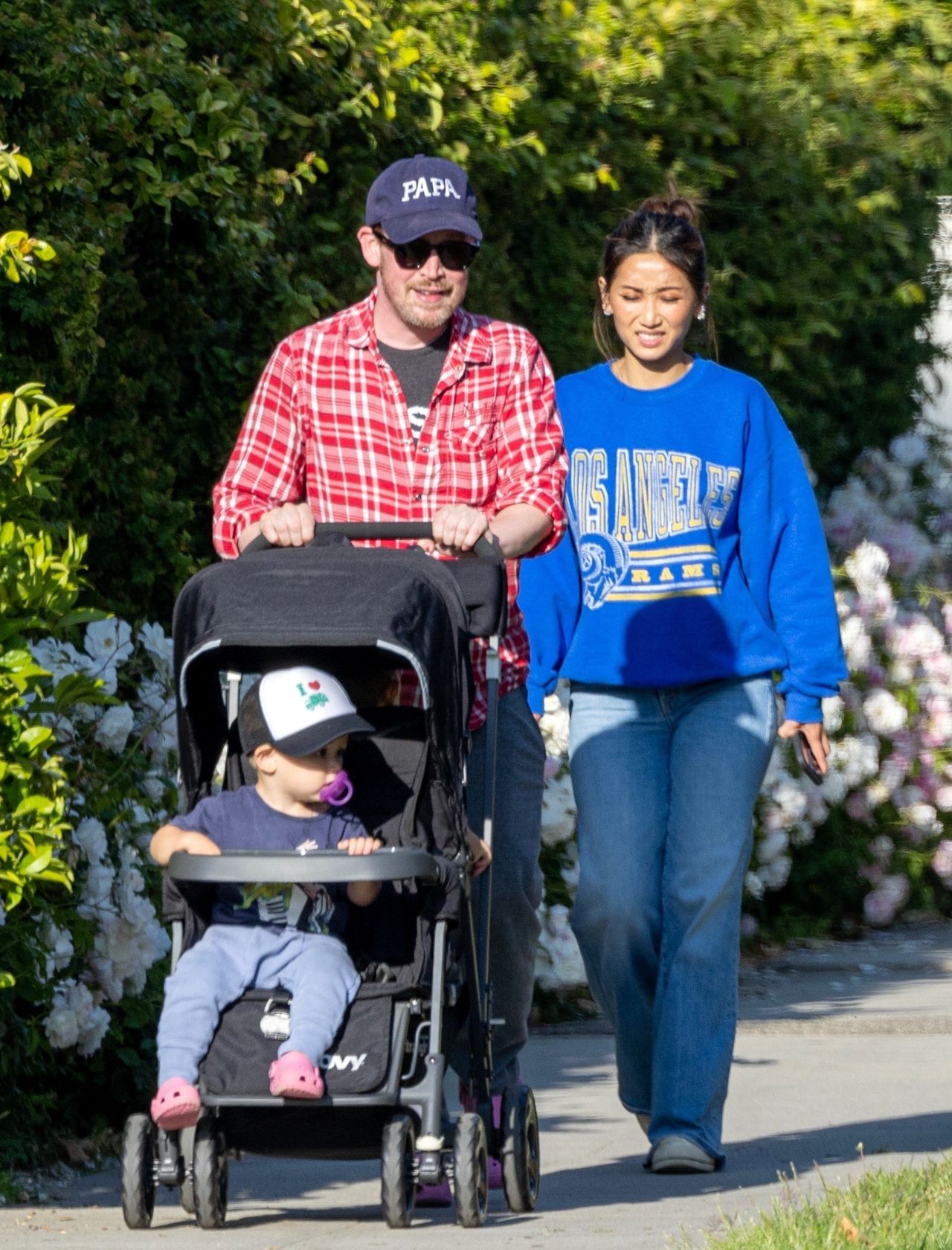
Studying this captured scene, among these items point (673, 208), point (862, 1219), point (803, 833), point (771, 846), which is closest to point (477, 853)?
point (862, 1219)

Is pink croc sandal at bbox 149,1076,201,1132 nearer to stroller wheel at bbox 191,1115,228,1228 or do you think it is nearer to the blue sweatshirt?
stroller wheel at bbox 191,1115,228,1228

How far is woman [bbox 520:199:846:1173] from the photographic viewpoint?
5117mm

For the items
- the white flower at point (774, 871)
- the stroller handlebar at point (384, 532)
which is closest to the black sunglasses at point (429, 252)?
the stroller handlebar at point (384, 532)

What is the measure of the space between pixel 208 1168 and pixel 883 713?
6.05 meters

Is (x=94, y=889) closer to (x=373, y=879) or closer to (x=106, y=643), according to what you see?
(x=106, y=643)

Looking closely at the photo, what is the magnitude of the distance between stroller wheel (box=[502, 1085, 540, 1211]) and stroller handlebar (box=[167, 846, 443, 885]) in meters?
0.64

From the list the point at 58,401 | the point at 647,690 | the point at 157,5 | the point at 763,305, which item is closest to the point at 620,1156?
the point at 647,690

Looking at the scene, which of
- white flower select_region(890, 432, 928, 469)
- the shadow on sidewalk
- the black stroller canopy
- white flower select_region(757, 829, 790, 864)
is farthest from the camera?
white flower select_region(890, 432, 928, 469)

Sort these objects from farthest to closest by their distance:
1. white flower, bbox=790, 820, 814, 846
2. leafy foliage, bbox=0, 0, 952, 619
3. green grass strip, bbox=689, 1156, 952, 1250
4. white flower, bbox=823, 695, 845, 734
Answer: white flower, bbox=823, 695, 845, 734 → white flower, bbox=790, 820, 814, 846 → leafy foliage, bbox=0, 0, 952, 619 → green grass strip, bbox=689, 1156, 952, 1250

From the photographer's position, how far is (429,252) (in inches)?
181

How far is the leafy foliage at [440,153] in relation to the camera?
561 centimetres

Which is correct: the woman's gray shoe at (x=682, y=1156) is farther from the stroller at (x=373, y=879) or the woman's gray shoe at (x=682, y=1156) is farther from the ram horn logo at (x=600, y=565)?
the ram horn logo at (x=600, y=565)

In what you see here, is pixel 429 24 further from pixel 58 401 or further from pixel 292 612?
pixel 292 612

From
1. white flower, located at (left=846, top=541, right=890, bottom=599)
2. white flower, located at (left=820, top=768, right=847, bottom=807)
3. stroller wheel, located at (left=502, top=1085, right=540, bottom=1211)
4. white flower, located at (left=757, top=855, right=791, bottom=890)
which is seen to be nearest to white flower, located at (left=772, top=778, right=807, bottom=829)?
white flower, located at (left=757, top=855, right=791, bottom=890)
